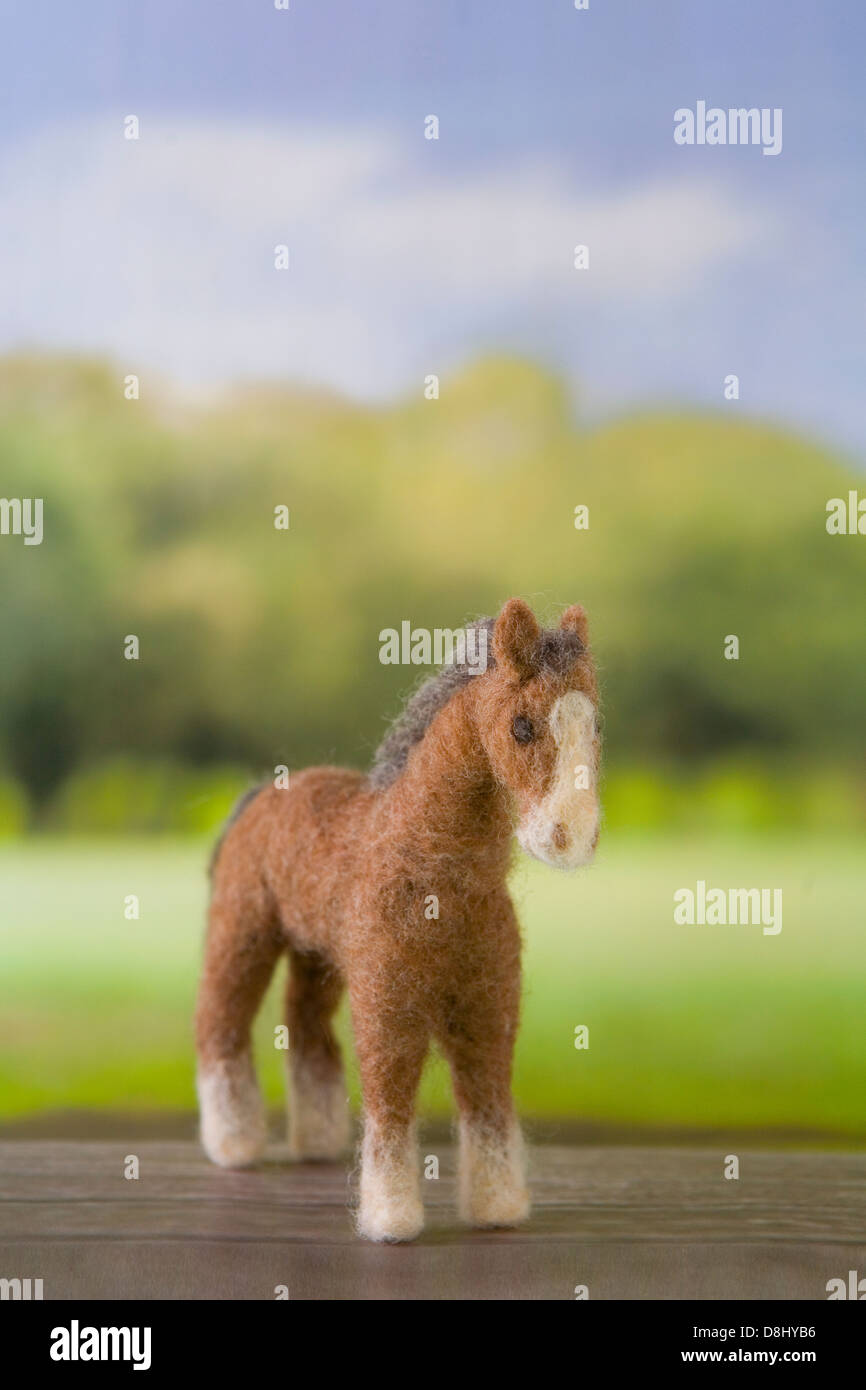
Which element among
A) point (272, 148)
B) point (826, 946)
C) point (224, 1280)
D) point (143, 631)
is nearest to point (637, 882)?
point (826, 946)

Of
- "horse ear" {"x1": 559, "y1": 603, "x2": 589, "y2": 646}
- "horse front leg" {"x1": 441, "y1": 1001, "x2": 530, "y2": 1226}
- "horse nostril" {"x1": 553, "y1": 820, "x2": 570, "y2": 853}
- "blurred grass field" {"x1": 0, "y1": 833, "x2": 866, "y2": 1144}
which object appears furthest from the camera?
"blurred grass field" {"x1": 0, "y1": 833, "x2": 866, "y2": 1144}

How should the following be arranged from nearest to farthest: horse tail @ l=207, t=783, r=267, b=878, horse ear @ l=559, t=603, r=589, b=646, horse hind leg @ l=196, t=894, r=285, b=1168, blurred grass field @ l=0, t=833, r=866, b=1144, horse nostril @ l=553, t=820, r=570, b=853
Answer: horse nostril @ l=553, t=820, r=570, b=853 < horse ear @ l=559, t=603, r=589, b=646 < horse hind leg @ l=196, t=894, r=285, b=1168 < horse tail @ l=207, t=783, r=267, b=878 < blurred grass field @ l=0, t=833, r=866, b=1144

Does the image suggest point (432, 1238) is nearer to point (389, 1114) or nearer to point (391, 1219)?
point (391, 1219)

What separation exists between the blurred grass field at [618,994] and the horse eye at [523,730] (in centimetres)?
109

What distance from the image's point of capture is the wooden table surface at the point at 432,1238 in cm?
203

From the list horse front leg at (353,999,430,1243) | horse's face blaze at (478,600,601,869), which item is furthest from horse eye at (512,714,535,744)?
horse front leg at (353,999,430,1243)

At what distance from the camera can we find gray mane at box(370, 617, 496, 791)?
2.05 meters

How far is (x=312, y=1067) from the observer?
2.55 m

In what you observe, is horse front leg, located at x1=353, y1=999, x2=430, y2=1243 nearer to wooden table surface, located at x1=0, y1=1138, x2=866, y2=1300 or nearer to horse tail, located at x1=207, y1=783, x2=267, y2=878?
wooden table surface, located at x1=0, y1=1138, x2=866, y2=1300

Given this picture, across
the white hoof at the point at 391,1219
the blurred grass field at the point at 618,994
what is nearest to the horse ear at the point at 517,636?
the white hoof at the point at 391,1219

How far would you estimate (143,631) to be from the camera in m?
2.99

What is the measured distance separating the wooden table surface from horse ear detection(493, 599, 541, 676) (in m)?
0.76

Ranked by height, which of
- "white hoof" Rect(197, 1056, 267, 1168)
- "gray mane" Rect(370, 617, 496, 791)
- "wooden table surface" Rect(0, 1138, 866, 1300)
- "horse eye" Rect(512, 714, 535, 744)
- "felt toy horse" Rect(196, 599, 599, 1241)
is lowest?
"wooden table surface" Rect(0, 1138, 866, 1300)
